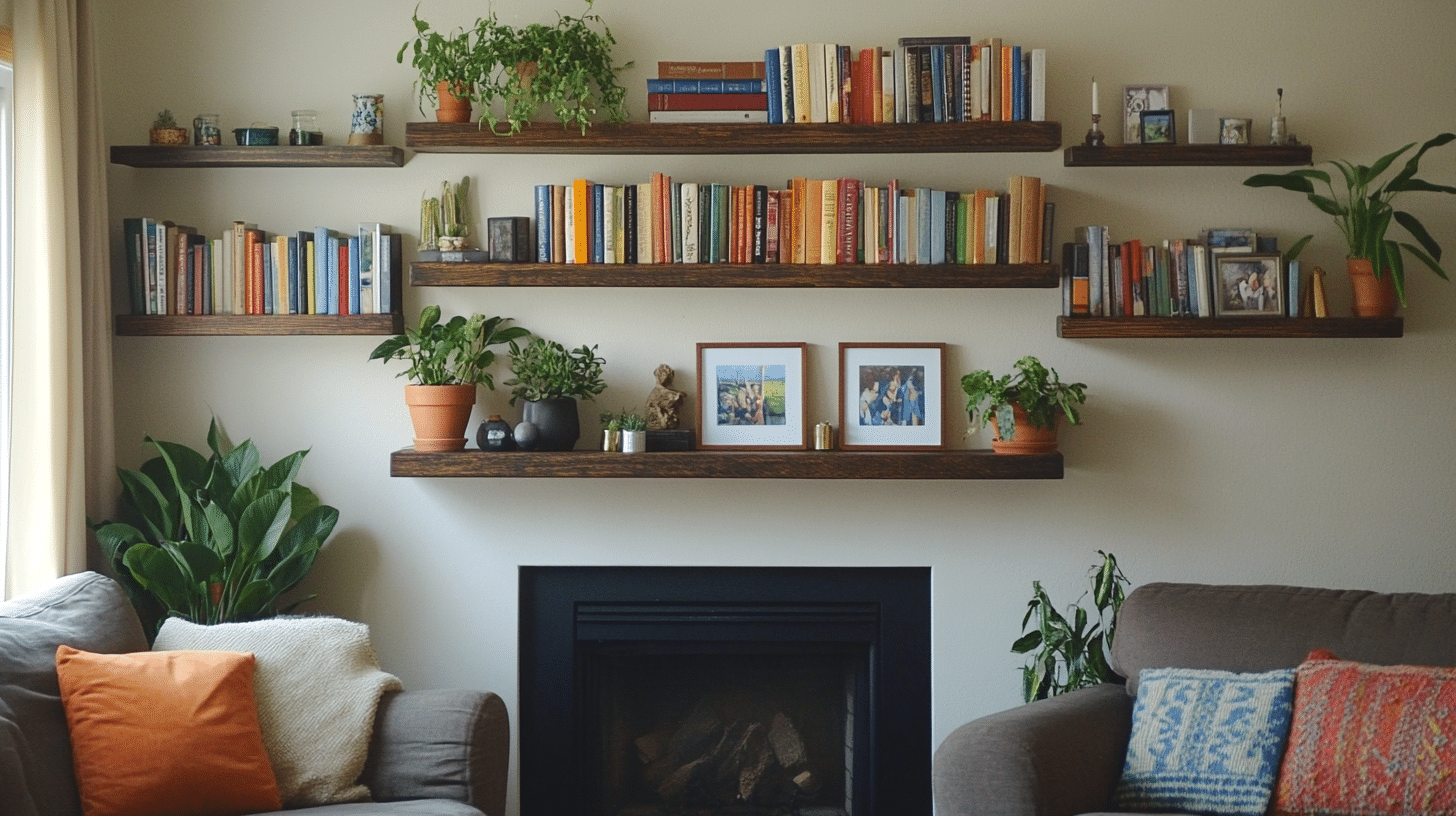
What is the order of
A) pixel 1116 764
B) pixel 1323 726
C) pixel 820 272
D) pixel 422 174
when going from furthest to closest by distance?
pixel 422 174 → pixel 820 272 → pixel 1116 764 → pixel 1323 726

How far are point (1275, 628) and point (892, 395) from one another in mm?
1082

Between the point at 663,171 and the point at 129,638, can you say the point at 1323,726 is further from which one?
the point at 129,638

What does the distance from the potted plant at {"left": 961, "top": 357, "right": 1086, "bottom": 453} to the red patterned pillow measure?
86 centimetres

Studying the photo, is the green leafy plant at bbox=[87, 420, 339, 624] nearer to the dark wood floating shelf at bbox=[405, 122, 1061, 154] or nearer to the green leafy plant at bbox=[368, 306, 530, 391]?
the green leafy plant at bbox=[368, 306, 530, 391]

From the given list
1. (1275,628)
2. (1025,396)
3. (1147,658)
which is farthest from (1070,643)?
(1025,396)

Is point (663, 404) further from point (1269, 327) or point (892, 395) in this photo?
point (1269, 327)

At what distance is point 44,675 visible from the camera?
87.2 inches

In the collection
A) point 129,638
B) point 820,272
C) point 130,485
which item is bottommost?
point 129,638

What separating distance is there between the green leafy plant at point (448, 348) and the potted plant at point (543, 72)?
501 mm

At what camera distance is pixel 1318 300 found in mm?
3035

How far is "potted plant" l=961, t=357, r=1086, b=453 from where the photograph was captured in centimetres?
296

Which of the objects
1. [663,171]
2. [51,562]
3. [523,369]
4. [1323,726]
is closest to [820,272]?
[663,171]

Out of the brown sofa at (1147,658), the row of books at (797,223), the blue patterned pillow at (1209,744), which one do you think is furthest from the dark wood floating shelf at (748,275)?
the blue patterned pillow at (1209,744)

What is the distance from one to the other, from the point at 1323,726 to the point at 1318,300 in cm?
122
